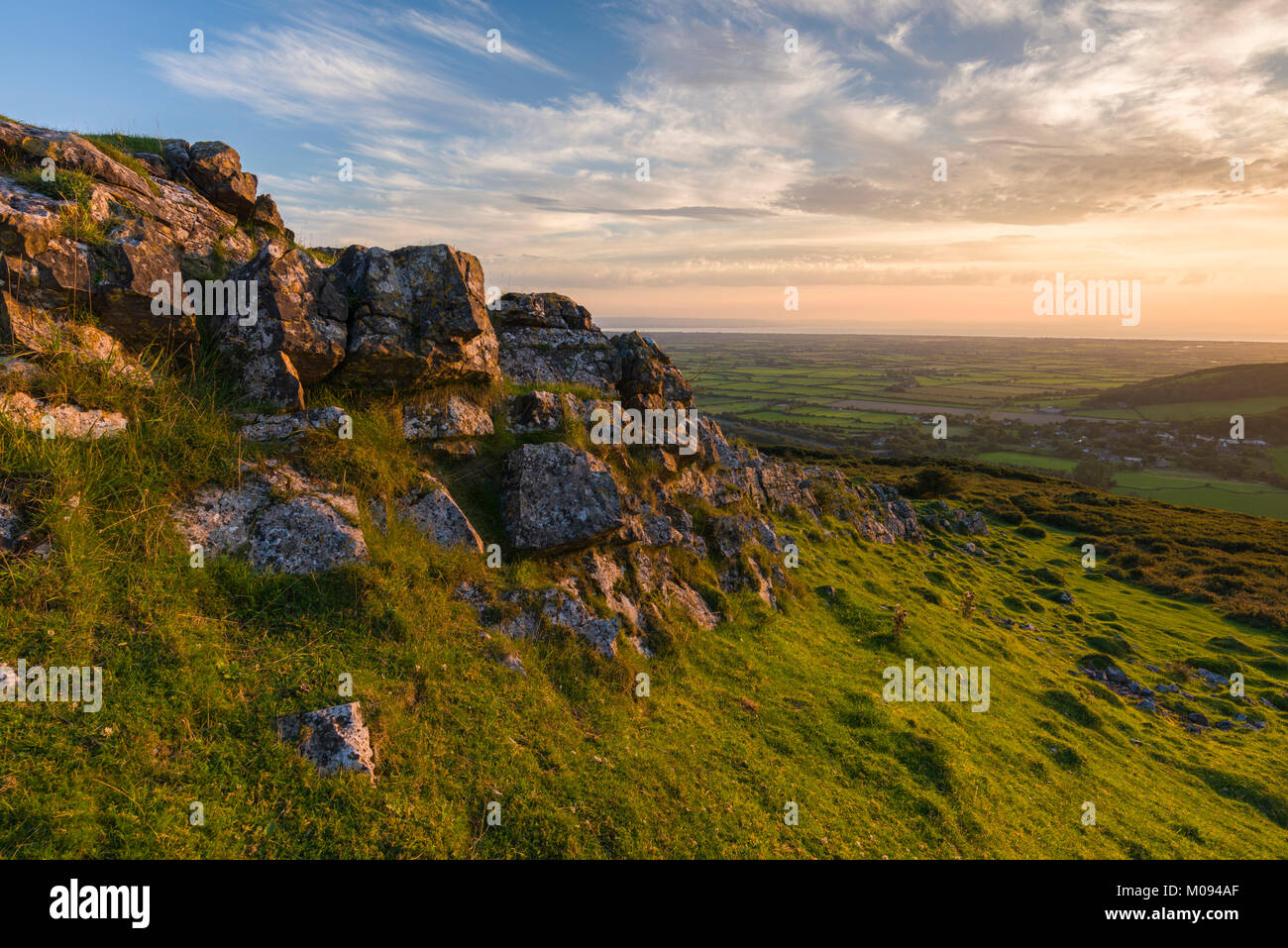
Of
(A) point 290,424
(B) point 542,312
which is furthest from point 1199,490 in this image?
(A) point 290,424

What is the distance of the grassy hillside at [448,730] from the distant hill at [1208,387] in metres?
216

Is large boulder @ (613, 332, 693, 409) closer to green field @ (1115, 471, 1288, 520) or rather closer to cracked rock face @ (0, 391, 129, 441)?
cracked rock face @ (0, 391, 129, 441)

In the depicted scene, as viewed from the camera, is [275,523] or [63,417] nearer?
[63,417]

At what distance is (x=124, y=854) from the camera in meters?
A: 5.20

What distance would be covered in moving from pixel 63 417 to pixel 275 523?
331cm

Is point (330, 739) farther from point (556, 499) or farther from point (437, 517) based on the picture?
point (556, 499)

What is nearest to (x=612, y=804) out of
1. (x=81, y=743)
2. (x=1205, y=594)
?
(x=81, y=743)

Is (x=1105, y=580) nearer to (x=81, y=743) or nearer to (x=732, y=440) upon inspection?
(x=732, y=440)

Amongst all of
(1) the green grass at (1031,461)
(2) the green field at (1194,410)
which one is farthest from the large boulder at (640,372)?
(2) the green field at (1194,410)

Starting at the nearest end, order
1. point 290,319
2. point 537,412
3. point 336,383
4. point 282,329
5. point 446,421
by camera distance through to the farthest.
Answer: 1. point 282,329
2. point 290,319
3. point 336,383
4. point 446,421
5. point 537,412

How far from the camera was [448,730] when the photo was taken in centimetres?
804

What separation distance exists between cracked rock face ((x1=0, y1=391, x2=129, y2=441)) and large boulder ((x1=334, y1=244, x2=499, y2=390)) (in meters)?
4.11

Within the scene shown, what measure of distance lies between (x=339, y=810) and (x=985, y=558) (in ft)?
135
